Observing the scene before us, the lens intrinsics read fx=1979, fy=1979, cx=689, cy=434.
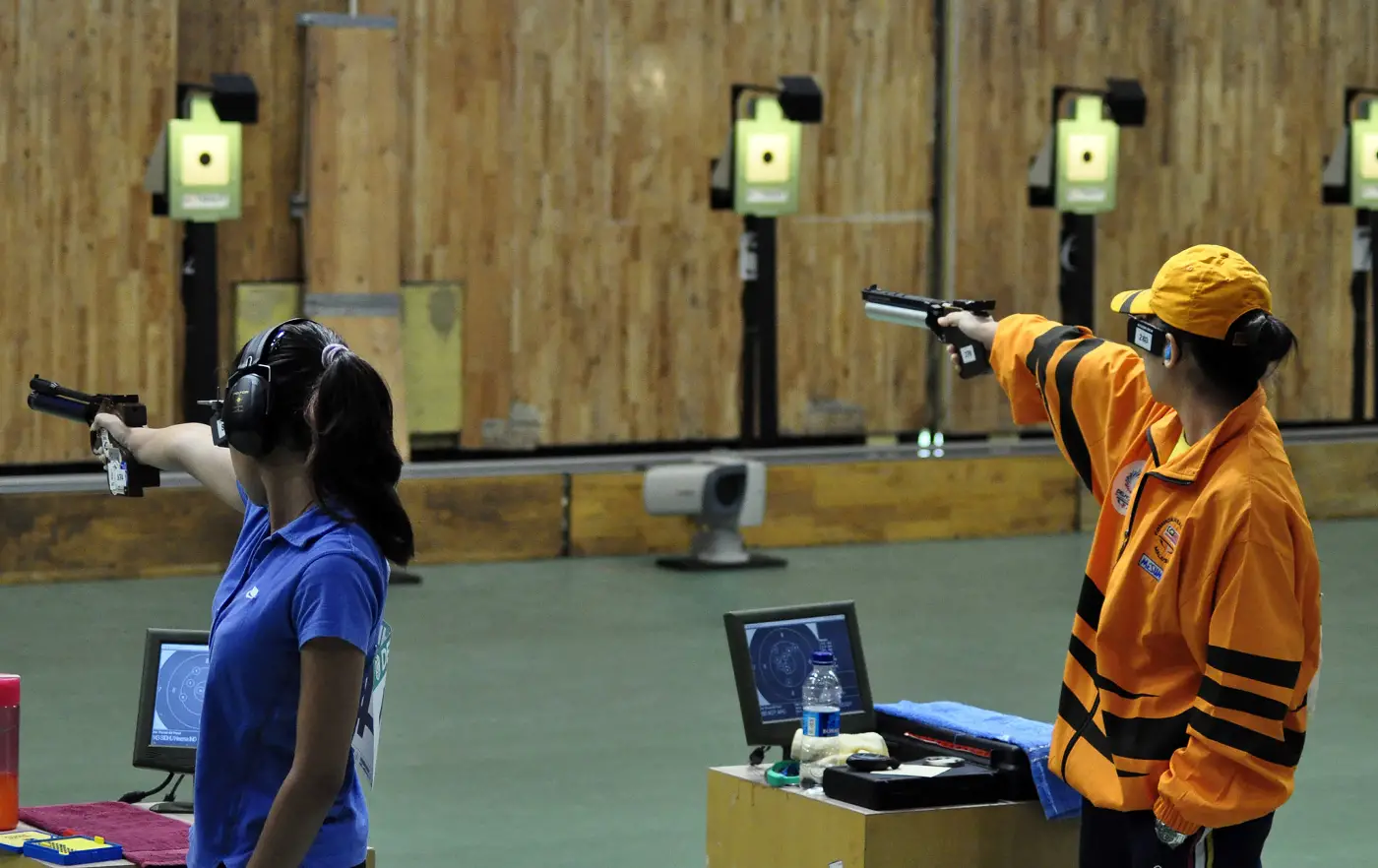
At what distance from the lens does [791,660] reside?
4.78m

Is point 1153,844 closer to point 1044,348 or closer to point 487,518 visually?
point 1044,348

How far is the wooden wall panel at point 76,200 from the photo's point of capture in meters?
10.6

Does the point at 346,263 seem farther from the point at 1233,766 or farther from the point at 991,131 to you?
the point at 1233,766

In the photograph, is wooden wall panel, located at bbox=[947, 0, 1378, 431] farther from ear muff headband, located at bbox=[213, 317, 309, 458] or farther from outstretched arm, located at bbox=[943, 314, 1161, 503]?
ear muff headband, located at bbox=[213, 317, 309, 458]

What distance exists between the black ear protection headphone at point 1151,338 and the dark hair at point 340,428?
1.44 m

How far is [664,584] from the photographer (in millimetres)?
10562

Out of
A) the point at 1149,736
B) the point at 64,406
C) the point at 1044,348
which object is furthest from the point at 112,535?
the point at 1149,736

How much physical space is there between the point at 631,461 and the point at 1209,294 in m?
8.41

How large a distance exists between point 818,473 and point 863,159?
2.14 m

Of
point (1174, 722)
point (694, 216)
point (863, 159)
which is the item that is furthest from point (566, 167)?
point (1174, 722)

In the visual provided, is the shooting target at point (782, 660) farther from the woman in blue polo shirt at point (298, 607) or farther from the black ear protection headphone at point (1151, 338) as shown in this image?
the woman in blue polo shirt at point (298, 607)

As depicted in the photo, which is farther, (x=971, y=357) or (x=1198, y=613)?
(x=971, y=357)

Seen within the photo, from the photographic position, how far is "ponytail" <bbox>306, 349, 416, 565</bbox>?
2736mm

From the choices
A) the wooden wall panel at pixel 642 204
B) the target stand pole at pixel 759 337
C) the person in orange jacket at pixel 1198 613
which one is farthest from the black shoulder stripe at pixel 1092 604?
the target stand pole at pixel 759 337
